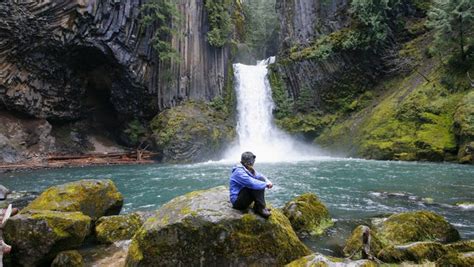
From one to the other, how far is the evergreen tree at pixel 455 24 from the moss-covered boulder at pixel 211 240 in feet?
78.7

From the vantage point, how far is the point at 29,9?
78.1ft

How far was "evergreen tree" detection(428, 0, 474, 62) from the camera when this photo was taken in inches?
936

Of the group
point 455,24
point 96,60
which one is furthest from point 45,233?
point 455,24

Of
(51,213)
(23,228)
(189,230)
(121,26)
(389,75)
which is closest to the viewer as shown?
(189,230)

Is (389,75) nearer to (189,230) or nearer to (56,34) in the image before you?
(56,34)

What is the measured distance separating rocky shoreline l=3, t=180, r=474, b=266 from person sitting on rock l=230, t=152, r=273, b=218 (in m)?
0.17

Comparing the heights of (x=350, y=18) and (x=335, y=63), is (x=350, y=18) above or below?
above

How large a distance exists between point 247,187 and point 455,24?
24.9 m

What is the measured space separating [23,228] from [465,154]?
2113 cm

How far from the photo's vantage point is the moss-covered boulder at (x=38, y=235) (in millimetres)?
6824

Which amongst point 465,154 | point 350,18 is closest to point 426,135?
point 465,154

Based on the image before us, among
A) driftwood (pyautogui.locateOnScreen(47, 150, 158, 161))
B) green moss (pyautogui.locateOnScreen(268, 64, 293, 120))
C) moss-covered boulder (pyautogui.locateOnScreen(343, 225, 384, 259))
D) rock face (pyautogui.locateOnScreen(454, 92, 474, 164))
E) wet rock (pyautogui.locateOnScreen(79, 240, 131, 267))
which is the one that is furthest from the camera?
green moss (pyautogui.locateOnScreen(268, 64, 293, 120))

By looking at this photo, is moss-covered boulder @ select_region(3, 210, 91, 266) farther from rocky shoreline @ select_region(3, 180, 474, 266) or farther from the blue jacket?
the blue jacket

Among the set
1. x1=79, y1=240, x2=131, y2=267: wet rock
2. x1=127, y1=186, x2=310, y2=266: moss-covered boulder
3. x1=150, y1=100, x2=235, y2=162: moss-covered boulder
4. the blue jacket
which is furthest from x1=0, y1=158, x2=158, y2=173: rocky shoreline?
the blue jacket
